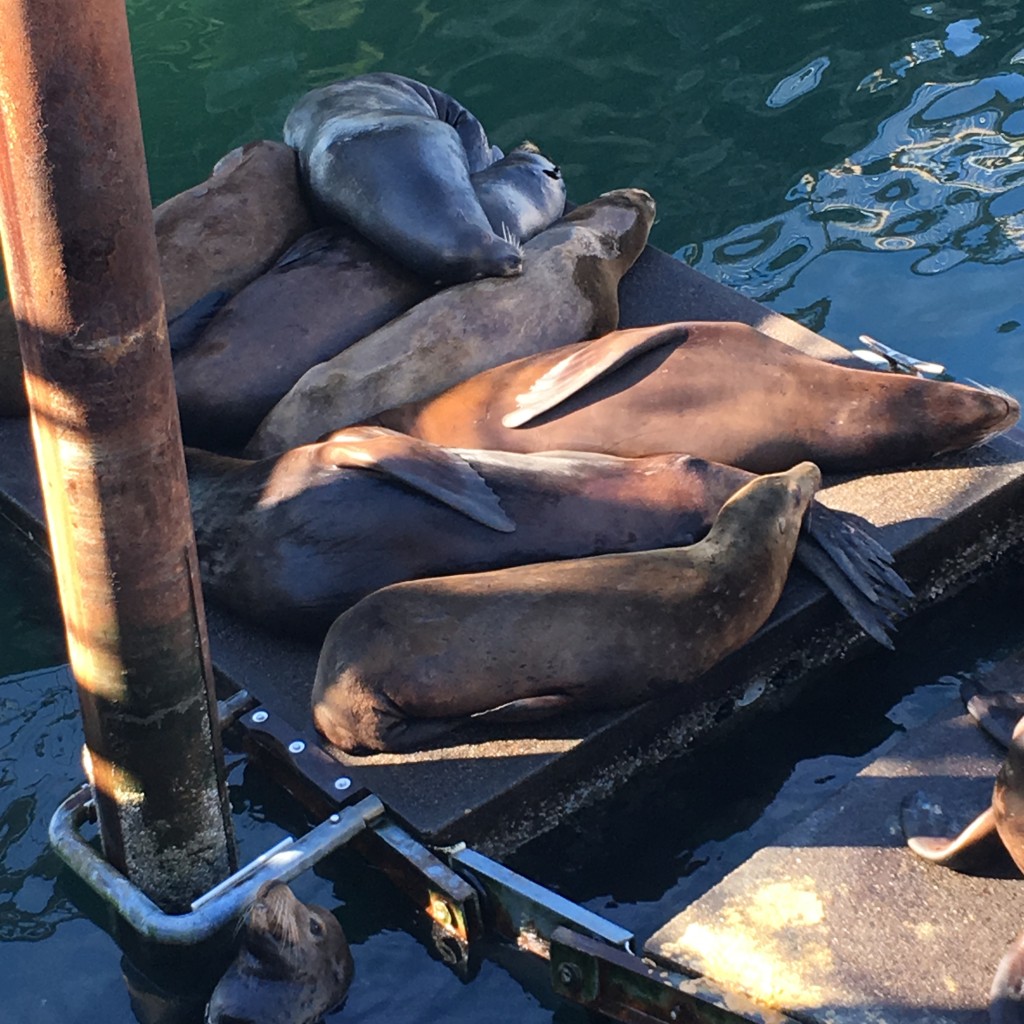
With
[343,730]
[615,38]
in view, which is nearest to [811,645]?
[343,730]

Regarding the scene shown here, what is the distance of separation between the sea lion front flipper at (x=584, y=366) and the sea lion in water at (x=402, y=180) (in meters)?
0.55

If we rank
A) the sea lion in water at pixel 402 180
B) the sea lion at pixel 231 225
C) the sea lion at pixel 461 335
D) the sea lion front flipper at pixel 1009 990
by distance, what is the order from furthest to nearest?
the sea lion at pixel 231 225 < the sea lion in water at pixel 402 180 < the sea lion at pixel 461 335 < the sea lion front flipper at pixel 1009 990

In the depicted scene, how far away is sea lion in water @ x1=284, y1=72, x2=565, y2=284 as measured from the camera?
5.81 meters

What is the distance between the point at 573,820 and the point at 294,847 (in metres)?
0.80

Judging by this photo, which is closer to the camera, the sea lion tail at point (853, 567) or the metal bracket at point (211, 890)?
the metal bracket at point (211, 890)

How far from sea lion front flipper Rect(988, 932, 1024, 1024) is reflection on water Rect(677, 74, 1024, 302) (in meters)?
4.05

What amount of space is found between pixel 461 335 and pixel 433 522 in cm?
119

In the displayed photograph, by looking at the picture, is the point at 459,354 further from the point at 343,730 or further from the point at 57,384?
the point at 57,384

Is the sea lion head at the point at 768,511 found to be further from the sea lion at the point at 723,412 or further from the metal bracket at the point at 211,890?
the metal bracket at the point at 211,890

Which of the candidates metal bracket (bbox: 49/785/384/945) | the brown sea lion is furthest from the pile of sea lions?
the brown sea lion

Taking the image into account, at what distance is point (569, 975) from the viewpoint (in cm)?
373

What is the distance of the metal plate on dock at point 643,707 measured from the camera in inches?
163

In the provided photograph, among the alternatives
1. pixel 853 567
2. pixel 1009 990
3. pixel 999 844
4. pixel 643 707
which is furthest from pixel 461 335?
pixel 1009 990

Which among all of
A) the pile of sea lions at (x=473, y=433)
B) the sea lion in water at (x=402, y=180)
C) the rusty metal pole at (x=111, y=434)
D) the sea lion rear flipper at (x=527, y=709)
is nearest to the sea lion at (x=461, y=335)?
the pile of sea lions at (x=473, y=433)
